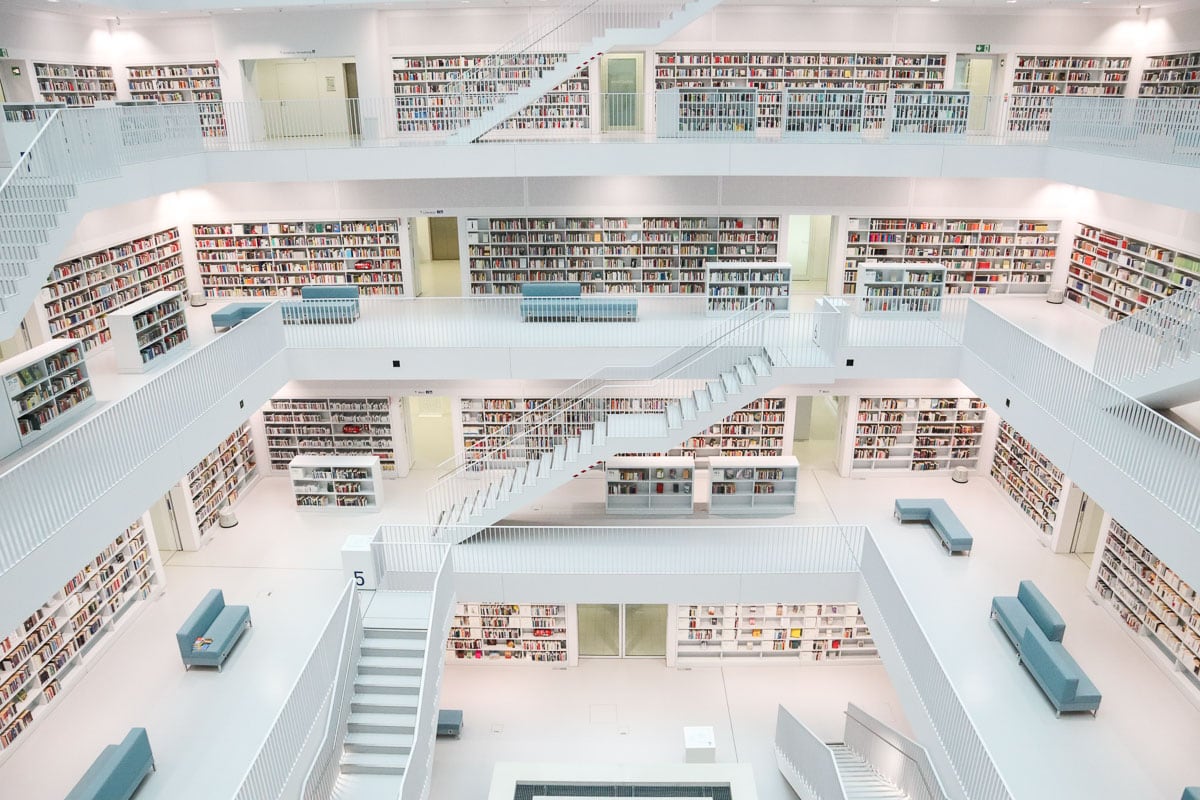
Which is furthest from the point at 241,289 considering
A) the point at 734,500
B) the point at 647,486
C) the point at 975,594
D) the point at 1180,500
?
the point at 1180,500

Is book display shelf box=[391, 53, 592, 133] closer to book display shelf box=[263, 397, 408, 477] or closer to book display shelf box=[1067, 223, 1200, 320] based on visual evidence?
book display shelf box=[263, 397, 408, 477]

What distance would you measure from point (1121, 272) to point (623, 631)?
393 inches

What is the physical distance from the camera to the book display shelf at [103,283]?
11.4 m

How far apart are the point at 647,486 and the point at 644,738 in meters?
3.80

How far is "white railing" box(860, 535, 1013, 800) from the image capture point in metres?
7.14

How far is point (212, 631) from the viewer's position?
1002cm

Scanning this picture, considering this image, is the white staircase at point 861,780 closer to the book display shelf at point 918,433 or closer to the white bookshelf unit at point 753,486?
the white bookshelf unit at point 753,486

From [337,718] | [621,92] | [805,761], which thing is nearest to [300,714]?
[337,718]

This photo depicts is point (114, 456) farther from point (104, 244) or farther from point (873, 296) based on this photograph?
point (873, 296)

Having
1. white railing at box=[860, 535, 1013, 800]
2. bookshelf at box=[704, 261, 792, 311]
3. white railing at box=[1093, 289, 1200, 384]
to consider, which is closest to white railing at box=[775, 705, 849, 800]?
white railing at box=[860, 535, 1013, 800]

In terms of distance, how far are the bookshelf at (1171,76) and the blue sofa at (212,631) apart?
16.5 m

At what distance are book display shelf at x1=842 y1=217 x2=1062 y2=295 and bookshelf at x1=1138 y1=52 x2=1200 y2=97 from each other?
2.73 m

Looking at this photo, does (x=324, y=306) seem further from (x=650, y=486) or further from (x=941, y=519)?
Answer: (x=941, y=519)

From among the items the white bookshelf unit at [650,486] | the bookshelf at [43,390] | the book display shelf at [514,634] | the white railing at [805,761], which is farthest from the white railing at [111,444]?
the white railing at [805,761]
